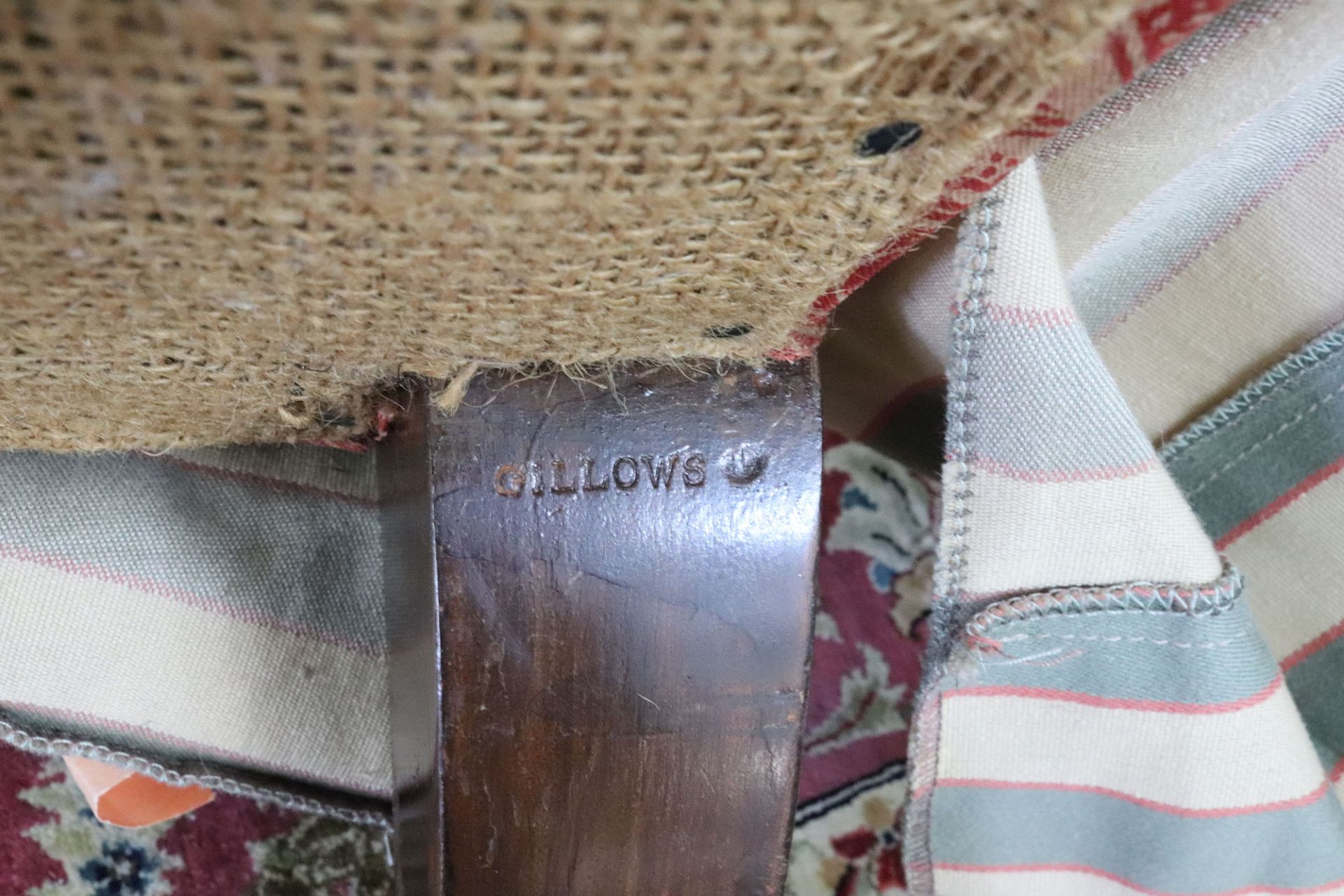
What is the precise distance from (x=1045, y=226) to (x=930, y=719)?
0.19 m

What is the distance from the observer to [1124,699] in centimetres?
37

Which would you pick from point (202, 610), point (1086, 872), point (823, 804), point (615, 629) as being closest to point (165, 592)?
point (202, 610)

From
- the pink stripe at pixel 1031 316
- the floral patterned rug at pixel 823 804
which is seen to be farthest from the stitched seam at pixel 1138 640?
the floral patterned rug at pixel 823 804

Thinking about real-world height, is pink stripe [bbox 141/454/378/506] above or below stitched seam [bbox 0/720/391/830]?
above

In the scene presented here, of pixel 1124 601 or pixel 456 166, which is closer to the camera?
pixel 456 166

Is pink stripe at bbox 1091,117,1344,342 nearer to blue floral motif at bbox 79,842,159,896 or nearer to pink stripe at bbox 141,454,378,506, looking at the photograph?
pink stripe at bbox 141,454,378,506

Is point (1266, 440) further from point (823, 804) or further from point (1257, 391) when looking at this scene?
point (823, 804)

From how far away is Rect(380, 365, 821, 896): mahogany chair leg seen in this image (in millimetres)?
284

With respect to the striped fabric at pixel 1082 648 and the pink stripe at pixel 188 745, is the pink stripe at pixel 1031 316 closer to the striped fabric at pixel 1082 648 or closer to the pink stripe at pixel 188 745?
the striped fabric at pixel 1082 648

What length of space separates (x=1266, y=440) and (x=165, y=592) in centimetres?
44

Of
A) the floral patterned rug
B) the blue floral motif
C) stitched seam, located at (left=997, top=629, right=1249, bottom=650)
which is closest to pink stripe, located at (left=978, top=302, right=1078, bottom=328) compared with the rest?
stitched seam, located at (left=997, top=629, right=1249, bottom=650)

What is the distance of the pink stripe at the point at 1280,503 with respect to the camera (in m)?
0.41

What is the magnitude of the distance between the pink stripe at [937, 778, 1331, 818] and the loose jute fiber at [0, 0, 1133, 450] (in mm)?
233

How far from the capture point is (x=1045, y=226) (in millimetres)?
303
